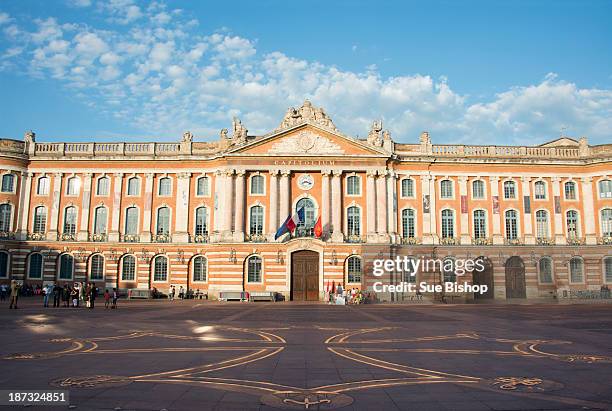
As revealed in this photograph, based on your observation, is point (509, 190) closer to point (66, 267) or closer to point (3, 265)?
point (66, 267)

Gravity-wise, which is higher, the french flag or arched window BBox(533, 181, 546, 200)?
arched window BBox(533, 181, 546, 200)

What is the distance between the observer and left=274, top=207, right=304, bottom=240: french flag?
4941 cm

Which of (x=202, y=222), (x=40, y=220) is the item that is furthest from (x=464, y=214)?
(x=40, y=220)

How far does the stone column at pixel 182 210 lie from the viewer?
53.6 metres

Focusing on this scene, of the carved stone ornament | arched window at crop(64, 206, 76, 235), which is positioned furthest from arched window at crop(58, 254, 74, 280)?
the carved stone ornament

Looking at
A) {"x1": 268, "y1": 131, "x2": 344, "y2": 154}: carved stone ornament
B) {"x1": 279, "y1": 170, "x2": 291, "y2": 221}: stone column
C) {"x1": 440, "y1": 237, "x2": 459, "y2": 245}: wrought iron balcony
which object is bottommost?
{"x1": 440, "y1": 237, "x2": 459, "y2": 245}: wrought iron balcony

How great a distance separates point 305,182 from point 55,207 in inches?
1066

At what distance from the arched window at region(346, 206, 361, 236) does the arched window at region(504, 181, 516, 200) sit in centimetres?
1676

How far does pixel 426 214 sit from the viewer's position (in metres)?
54.2

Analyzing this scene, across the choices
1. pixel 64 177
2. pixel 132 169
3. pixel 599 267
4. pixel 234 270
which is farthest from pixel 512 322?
pixel 64 177

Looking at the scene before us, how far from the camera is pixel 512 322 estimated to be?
1094 inches

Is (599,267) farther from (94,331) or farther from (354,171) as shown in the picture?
(94,331)

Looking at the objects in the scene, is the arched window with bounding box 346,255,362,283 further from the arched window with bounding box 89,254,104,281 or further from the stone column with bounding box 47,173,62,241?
the stone column with bounding box 47,173,62,241

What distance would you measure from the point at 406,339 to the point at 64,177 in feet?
155
